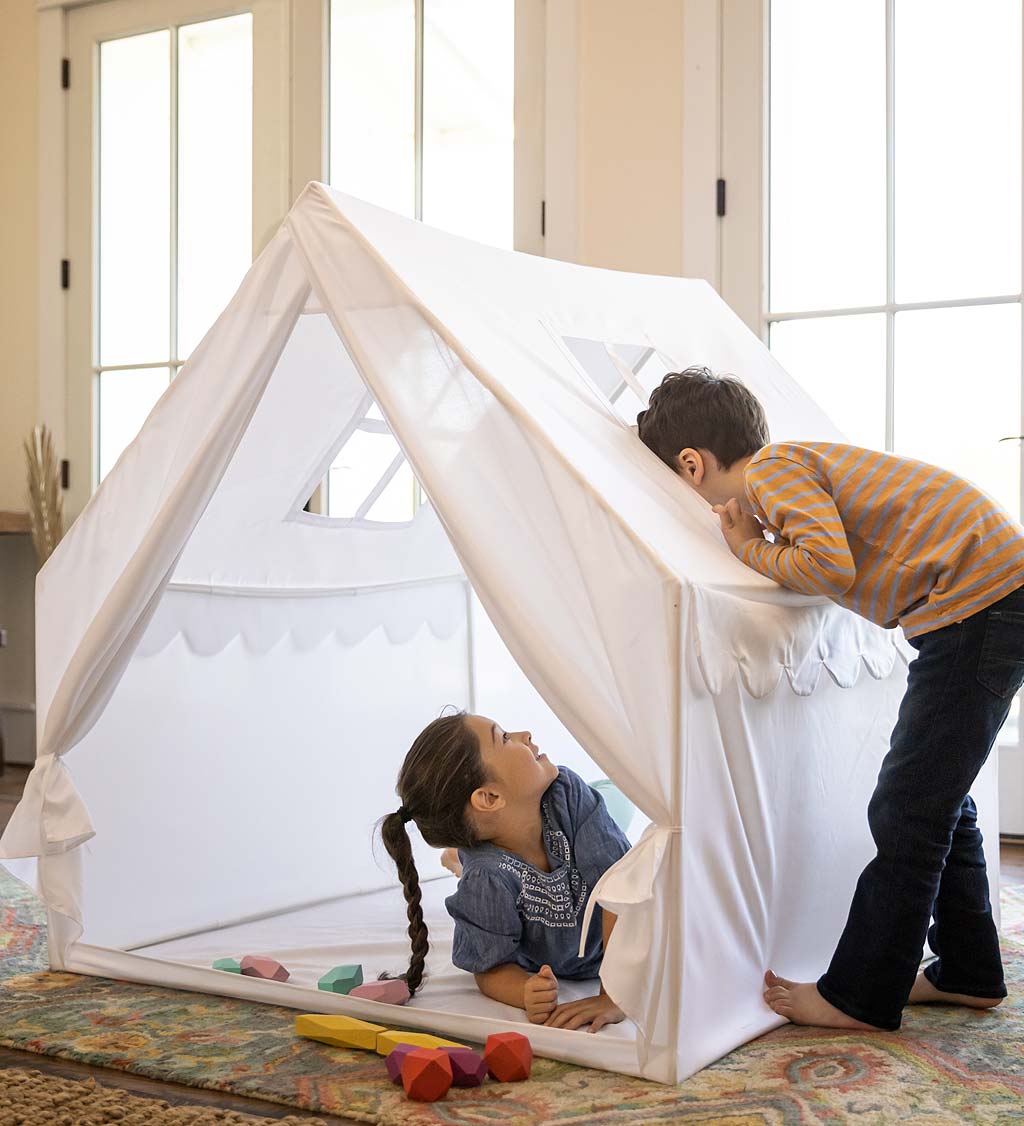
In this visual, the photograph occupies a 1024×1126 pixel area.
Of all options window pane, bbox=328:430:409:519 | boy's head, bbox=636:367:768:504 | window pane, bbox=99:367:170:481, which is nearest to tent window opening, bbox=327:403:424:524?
window pane, bbox=328:430:409:519

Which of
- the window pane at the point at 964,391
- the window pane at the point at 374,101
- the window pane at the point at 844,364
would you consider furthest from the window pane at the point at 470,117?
the window pane at the point at 964,391

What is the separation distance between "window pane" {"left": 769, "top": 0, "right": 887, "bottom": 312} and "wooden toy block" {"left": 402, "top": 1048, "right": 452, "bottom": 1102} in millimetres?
2327

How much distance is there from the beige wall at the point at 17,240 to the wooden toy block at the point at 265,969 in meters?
2.69

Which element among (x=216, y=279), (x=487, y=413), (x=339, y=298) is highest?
(x=216, y=279)

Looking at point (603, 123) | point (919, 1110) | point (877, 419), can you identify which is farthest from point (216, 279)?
point (919, 1110)

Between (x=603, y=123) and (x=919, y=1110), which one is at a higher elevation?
(x=603, y=123)

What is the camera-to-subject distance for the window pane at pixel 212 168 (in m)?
3.97

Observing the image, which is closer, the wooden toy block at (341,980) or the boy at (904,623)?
the boy at (904,623)

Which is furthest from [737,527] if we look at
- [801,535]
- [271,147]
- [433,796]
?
[271,147]

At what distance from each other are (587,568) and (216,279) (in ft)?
9.06

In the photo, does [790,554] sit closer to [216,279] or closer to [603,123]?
[603,123]

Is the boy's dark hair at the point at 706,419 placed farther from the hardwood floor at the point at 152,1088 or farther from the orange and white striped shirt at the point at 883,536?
the hardwood floor at the point at 152,1088

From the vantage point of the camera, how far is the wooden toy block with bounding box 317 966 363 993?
6.06ft

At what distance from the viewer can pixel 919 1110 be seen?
1462 mm
